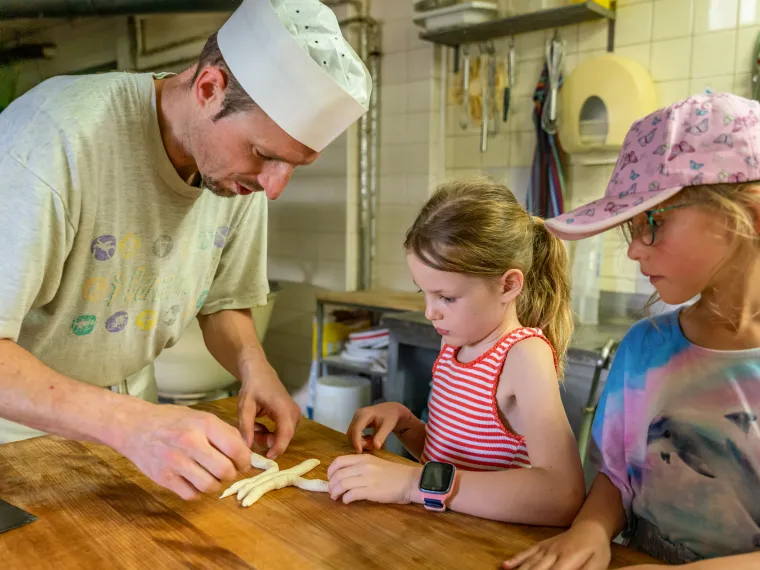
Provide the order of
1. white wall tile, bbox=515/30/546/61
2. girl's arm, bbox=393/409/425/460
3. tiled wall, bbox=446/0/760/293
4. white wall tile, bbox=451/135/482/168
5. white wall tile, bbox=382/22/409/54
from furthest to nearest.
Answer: white wall tile, bbox=382/22/409/54, white wall tile, bbox=451/135/482/168, white wall tile, bbox=515/30/546/61, tiled wall, bbox=446/0/760/293, girl's arm, bbox=393/409/425/460

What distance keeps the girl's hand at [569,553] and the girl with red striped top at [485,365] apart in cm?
10

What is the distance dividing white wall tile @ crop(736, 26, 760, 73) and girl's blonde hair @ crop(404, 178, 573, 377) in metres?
1.29

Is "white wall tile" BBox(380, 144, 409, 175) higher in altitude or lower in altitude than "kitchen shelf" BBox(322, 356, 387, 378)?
higher

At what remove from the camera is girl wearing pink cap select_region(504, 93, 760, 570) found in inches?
28.3

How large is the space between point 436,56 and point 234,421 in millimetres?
2035

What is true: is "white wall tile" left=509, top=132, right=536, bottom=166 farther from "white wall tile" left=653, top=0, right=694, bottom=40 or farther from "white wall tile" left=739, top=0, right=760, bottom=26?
"white wall tile" left=739, top=0, right=760, bottom=26

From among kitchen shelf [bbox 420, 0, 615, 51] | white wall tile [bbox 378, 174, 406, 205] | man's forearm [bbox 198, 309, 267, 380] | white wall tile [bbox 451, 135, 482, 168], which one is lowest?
man's forearm [bbox 198, 309, 267, 380]

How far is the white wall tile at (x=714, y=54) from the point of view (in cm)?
207

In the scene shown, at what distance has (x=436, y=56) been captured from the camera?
2.75m

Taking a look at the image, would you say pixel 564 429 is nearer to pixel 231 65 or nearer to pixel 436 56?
pixel 231 65

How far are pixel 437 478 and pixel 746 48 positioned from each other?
1876 mm

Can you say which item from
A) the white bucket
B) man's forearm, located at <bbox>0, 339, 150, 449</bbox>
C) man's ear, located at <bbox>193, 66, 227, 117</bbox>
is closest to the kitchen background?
the white bucket

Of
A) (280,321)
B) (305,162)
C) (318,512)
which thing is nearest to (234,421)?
(318,512)

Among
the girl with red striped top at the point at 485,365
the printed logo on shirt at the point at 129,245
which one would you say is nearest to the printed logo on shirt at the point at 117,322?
the printed logo on shirt at the point at 129,245
